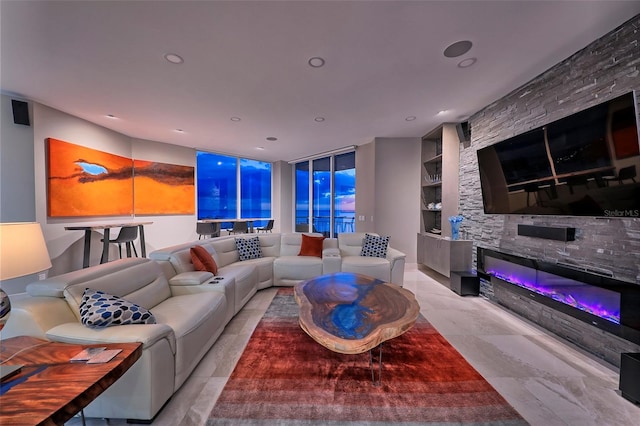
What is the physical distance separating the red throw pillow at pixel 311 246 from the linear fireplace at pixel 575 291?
2.68 metres

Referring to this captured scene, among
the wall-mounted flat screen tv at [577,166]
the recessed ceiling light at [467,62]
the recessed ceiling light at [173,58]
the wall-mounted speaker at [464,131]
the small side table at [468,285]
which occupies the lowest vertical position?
the small side table at [468,285]

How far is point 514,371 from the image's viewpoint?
6.39 ft

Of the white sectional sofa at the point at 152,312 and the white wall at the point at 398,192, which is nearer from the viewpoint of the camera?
the white sectional sofa at the point at 152,312

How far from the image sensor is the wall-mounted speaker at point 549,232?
7.93ft

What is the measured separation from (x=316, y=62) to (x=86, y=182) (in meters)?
4.71

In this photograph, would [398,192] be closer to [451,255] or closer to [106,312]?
[451,255]

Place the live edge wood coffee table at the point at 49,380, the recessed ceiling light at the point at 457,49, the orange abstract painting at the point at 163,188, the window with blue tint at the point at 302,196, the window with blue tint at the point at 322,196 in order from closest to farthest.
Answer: the live edge wood coffee table at the point at 49,380 → the recessed ceiling light at the point at 457,49 → the orange abstract painting at the point at 163,188 → the window with blue tint at the point at 322,196 → the window with blue tint at the point at 302,196

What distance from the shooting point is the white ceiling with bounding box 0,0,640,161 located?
1.87 metres

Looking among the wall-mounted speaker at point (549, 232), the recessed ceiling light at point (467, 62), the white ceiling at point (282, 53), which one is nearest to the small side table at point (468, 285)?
the wall-mounted speaker at point (549, 232)

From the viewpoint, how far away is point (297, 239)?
451cm

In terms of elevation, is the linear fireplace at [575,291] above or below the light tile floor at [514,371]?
above

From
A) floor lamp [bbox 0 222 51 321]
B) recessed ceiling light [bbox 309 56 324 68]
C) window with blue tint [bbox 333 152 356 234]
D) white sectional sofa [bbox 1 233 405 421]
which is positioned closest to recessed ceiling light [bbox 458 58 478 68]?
recessed ceiling light [bbox 309 56 324 68]

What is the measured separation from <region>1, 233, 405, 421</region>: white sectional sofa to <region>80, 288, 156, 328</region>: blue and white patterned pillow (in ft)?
0.17

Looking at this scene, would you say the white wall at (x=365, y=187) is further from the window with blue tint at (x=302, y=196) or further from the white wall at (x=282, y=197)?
the white wall at (x=282, y=197)
